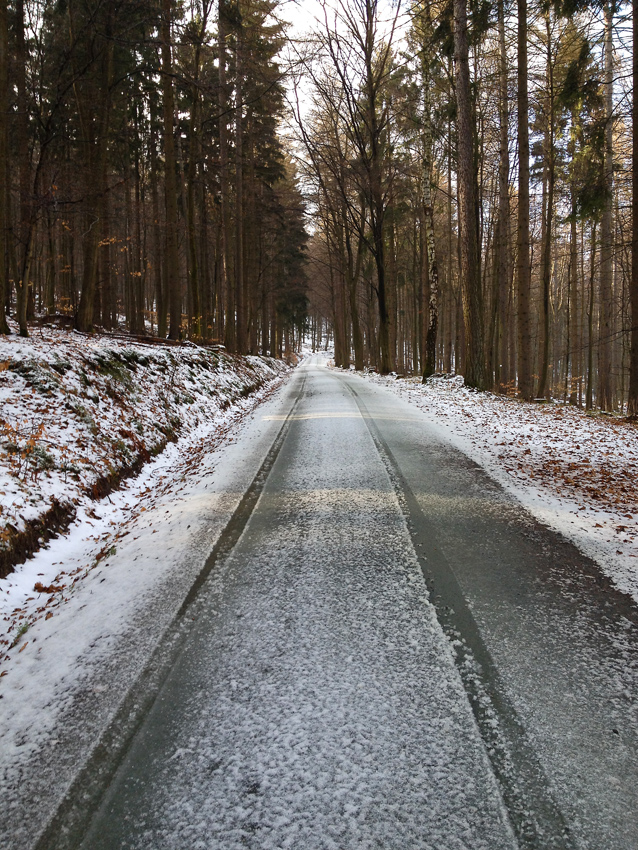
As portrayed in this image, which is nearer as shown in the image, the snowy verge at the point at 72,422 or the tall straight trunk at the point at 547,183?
the snowy verge at the point at 72,422

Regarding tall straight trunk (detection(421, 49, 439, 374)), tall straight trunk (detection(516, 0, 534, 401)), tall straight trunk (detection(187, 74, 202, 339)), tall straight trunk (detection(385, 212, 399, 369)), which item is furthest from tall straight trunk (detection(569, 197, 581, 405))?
tall straight trunk (detection(187, 74, 202, 339))

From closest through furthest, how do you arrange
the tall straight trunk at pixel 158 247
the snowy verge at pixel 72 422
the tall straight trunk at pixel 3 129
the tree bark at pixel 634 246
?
the snowy verge at pixel 72 422 → the tall straight trunk at pixel 3 129 → the tree bark at pixel 634 246 → the tall straight trunk at pixel 158 247

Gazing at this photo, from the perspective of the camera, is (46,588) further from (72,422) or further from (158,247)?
(158,247)

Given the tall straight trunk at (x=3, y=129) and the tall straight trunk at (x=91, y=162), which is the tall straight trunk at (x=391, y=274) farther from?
the tall straight trunk at (x=3, y=129)

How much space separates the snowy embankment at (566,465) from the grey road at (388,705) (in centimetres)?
40

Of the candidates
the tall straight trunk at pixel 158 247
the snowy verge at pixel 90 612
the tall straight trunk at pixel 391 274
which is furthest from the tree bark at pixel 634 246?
the tall straight trunk at pixel 391 274

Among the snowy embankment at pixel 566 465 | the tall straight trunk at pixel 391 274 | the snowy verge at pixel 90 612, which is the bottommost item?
the snowy verge at pixel 90 612

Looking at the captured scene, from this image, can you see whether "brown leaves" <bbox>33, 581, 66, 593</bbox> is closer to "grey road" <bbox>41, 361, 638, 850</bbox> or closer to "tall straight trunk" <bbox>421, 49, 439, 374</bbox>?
"grey road" <bbox>41, 361, 638, 850</bbox>

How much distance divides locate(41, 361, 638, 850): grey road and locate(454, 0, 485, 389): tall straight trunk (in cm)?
1082

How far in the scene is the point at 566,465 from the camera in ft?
21.3

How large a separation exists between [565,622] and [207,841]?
87.8 inches

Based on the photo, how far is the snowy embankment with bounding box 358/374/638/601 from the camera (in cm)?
→ 410

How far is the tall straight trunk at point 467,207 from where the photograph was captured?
1282 centimetres

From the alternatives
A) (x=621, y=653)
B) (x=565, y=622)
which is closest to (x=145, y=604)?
(x=565, y=622)
